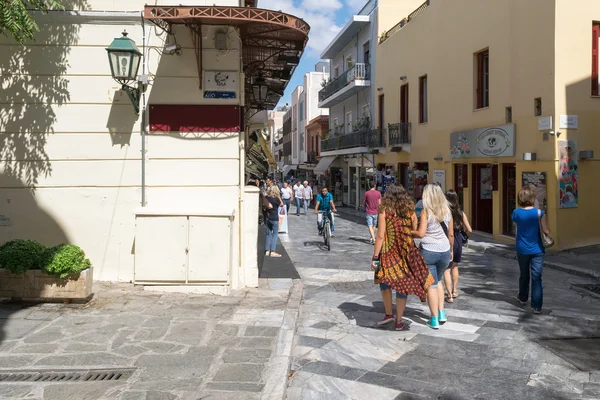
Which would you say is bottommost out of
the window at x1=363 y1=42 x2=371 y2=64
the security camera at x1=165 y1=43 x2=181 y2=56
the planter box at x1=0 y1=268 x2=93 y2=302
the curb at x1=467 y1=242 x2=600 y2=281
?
the curb at x1=467 y1=242 x2=600 y2=281

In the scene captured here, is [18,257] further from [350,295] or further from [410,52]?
[410,52]

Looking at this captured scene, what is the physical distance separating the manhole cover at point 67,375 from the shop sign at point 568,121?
11167 millimetres

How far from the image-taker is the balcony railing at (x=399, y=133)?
70.2ft

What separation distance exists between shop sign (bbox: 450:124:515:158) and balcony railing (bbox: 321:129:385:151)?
7320 mm

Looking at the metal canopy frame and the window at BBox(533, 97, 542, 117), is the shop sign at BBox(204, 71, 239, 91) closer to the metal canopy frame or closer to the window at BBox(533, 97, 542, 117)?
the metal canopy frame

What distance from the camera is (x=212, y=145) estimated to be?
7629 millimetres

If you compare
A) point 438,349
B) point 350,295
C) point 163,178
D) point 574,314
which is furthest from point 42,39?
point 574,314

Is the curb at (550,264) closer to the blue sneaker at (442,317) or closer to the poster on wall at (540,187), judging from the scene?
the poster on wall at (540,187)

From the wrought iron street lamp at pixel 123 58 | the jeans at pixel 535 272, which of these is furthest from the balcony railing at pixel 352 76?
the wrought iron street lamp at pixel 123 58

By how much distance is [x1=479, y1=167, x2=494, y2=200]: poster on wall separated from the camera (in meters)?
16.0

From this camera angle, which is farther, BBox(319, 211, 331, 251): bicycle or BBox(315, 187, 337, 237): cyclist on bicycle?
BBox(315, 187, 337, 237): cyclist on bicycle

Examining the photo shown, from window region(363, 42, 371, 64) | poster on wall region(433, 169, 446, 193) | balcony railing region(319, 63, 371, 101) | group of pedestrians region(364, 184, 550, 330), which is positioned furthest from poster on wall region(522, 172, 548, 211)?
window region(363, 42, 371, 64)

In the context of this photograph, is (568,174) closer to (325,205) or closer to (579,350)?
(325,205)

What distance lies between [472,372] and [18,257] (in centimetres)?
510
